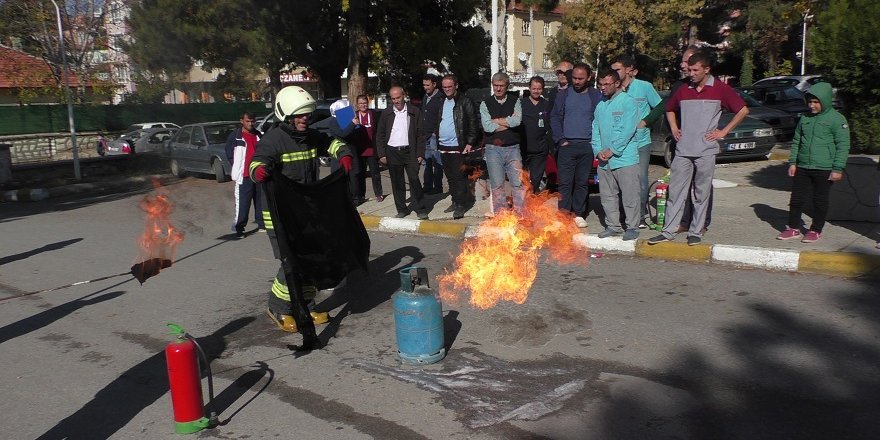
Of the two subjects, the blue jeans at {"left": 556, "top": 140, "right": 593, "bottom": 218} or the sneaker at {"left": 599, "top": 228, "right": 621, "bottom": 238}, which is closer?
the sneaker at {"left": 599, "top": 228, "right": 621, "bottom": 238}

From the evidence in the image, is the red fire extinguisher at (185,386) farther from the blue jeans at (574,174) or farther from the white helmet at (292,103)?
the blue jeans at (574,174)

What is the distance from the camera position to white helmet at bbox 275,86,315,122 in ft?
19.7

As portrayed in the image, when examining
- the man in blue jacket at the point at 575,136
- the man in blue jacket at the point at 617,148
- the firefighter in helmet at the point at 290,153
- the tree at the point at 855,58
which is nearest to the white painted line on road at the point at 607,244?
the man in blue jacket at the point at 617,148

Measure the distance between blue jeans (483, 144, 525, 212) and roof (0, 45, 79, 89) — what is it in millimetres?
29694

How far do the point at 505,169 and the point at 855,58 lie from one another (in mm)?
4710

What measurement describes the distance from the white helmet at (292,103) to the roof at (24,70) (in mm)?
31182

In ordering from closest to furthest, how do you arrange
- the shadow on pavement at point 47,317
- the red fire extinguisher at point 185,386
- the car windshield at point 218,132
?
the red fire extinguisher at point 185,386 < the shadow on pavement at point 47,317 < the car windshield at point 218,132

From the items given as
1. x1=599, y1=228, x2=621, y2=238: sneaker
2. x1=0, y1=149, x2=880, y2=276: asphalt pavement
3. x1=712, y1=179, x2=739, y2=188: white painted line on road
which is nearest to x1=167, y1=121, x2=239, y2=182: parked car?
x1=0, y1=149, x2=880, y2=276: asphalt pavement

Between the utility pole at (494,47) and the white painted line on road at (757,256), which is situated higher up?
the utility pole at (494,47)

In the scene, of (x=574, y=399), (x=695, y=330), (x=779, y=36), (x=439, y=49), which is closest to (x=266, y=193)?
(x=574, y=399)

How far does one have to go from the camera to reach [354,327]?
6285 mm

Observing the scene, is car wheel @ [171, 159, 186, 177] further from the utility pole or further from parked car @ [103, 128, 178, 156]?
the utility pole

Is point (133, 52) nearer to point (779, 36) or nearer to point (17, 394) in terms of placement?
point (17, 394)

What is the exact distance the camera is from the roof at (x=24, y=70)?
31.9 meters
